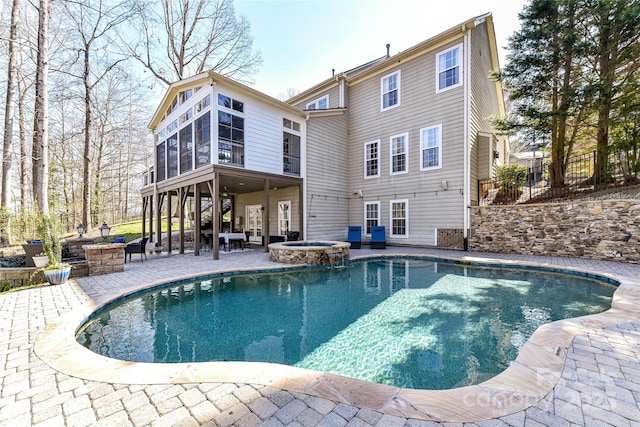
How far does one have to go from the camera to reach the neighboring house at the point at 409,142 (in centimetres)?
974

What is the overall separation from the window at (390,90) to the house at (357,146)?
47mm

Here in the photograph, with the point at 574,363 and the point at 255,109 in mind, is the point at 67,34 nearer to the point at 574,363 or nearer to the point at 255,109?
the point at 255,109

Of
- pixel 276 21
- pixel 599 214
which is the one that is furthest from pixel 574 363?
pixel 276 21

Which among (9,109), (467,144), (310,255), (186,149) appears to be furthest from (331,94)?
(9,109)

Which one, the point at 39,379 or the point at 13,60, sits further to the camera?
the point at 13,60

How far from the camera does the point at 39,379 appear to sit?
2.25m

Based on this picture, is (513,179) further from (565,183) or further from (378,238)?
(378,238)

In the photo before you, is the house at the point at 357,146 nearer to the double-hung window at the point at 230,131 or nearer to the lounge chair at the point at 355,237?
the double-hung window at the point at 230,131

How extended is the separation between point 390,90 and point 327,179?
4.88 metres

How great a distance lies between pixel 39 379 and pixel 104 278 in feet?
15.4

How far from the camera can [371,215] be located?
12406mm

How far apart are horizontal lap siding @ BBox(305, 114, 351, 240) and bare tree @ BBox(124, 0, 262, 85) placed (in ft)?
30.7

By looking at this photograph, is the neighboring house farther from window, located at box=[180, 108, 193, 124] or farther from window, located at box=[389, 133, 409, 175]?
window, located at box=[180, 108, 193, 124]

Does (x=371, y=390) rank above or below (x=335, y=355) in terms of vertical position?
above
